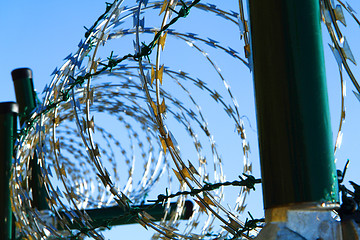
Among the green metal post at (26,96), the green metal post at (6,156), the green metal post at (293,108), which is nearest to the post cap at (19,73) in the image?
the green metal post at (26,96)

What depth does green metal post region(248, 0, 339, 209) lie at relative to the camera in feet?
5.10

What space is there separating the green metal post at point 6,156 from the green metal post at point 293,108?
424cm

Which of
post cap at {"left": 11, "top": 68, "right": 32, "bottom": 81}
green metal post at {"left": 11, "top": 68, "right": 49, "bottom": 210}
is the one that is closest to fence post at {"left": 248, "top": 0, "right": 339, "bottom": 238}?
green metal post at {"left": 11, "top": 68, "right": 49, "bottom": 210}

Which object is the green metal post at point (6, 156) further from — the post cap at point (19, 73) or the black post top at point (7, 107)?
the post cap at point (19, 73)

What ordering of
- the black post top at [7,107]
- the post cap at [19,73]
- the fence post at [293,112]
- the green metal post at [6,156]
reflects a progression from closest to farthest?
the fence post at [293,112] → the green metal post at [6,156] → the black post top at [7,107] → the post cap at [19,73]

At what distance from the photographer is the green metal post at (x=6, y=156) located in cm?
543

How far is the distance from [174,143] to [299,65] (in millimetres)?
1427

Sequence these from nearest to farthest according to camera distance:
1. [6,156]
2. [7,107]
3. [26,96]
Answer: [6,156], [7,107], [26,96]

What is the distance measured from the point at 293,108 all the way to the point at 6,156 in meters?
4.51

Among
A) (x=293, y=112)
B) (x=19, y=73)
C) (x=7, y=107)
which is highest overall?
(x=19, y=73)

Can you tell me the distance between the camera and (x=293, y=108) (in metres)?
1.58

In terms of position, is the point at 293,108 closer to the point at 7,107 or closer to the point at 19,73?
the point at 7,107

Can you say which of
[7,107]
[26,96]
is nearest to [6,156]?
[7,107]

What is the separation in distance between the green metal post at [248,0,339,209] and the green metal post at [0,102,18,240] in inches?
167
